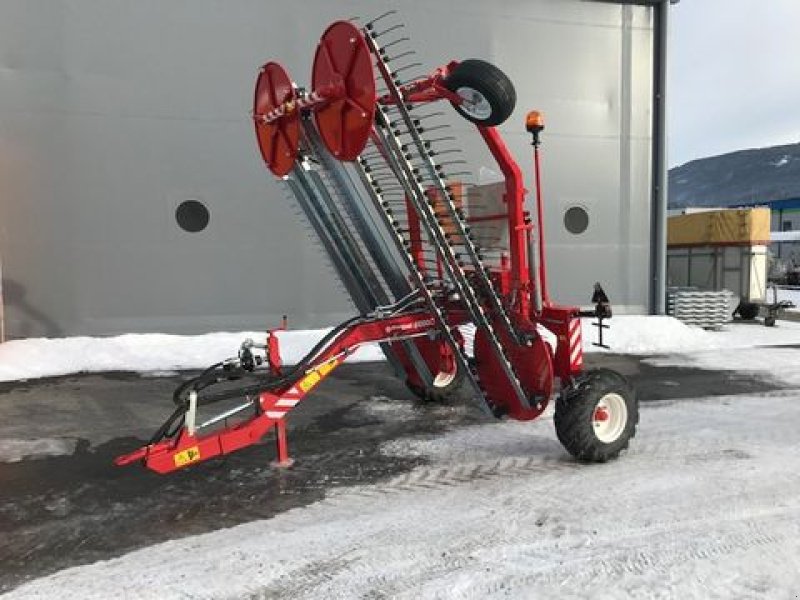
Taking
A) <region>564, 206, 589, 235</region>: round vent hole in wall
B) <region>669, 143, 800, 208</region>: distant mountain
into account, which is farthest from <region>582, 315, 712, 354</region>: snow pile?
<region>669, 143, 800, 208</region>: distant mountain

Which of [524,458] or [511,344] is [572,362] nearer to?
[511,344]

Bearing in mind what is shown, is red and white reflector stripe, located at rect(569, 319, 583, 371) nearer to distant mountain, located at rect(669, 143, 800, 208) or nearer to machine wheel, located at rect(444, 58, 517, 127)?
machine wheel, located at rect(444, 58, 517, 127)

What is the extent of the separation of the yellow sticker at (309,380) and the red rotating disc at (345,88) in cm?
148

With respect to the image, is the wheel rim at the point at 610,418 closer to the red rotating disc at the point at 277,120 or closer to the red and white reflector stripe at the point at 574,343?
the red and white reflector stripe at the point at 574,343

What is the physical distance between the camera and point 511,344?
5.07 metres

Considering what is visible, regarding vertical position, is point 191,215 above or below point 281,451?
above

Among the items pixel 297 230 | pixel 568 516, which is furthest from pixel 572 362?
pixel 297 230

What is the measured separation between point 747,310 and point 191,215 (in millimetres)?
10879

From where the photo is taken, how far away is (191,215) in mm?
9961

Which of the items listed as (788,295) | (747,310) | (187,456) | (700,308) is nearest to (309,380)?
(187,456)

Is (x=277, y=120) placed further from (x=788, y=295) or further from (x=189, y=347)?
(x=788, y=295)

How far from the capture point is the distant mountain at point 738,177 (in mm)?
84375

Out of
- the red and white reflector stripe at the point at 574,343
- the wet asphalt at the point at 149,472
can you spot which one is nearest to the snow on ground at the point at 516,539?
the wet asphalt at the point at 149,472

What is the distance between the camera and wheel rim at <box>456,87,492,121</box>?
13.6ft
